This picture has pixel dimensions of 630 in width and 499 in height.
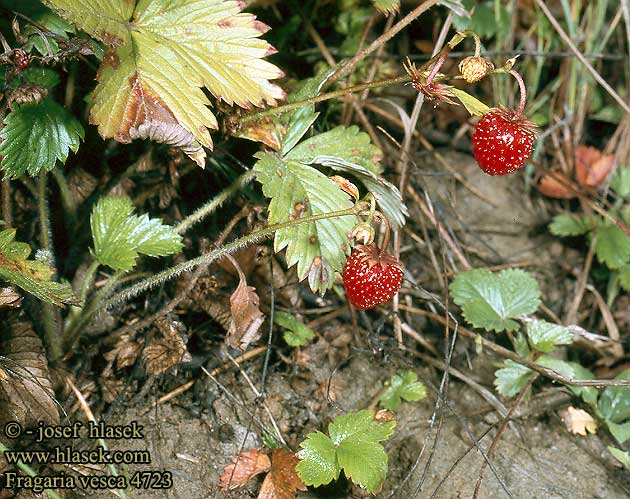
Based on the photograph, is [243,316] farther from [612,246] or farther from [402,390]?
[612,246]

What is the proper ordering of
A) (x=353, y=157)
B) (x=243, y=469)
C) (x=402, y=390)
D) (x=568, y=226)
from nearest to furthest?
1. (x=243, y=469)
2. (x=353, y=157)
3. (x=402, y=390)
4. (x=568, y=226)

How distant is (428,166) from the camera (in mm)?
2898

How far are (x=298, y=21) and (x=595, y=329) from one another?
5.49ft

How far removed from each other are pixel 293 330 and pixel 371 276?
0.61 m

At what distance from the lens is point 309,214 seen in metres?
1.87

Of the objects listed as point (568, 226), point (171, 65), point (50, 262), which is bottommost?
point (568, 226)

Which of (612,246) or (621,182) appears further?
(621,182)

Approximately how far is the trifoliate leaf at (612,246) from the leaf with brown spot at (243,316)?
1519 millimetres

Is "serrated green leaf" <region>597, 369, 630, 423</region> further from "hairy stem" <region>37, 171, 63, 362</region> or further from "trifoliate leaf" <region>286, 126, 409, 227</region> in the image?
"hairy stem" <region>37, 171, 63, 362</region>

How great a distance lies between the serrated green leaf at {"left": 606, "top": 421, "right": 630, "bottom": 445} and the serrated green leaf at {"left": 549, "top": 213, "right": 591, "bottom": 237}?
0.88m

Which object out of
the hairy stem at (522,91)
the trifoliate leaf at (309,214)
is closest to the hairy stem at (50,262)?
the trifoliate leaf at (309,214)

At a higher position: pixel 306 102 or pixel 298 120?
pixel 306 102

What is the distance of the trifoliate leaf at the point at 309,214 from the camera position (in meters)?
1.83

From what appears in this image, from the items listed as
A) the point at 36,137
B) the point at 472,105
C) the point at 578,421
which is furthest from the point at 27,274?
the point at 578,421
